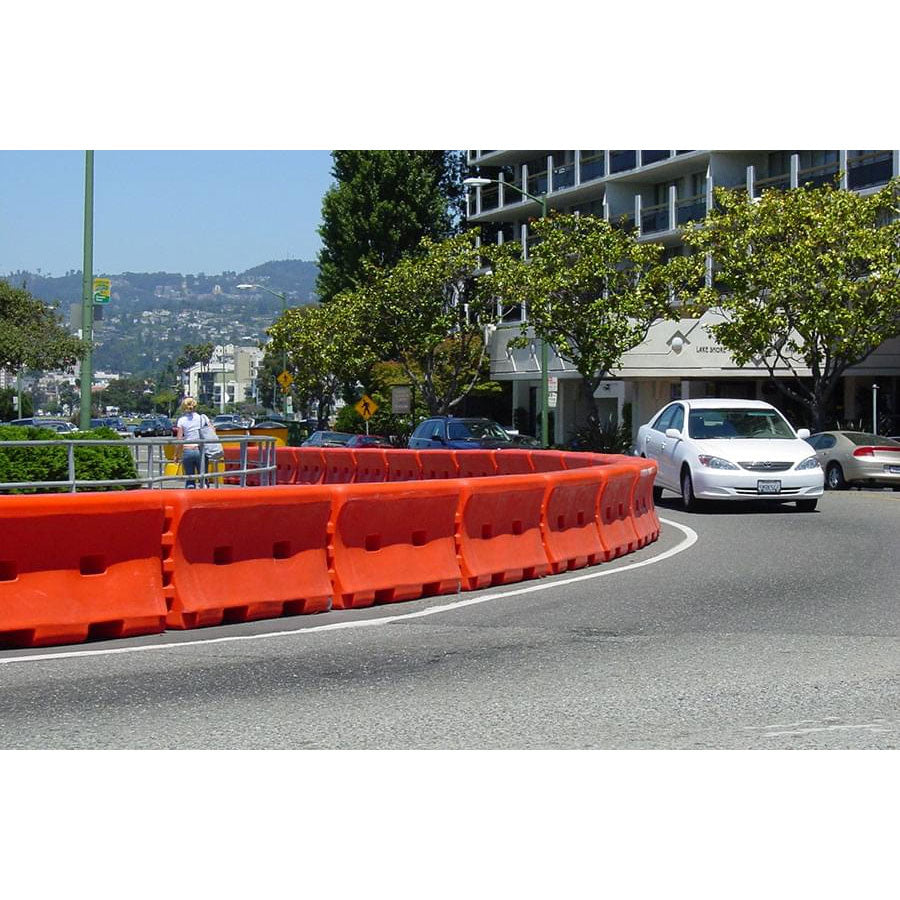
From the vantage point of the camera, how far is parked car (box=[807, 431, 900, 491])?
29.7 meters

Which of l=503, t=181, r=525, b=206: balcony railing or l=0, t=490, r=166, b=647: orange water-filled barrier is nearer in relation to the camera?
l=0, t=490, r=166, b=647: orange water-filled barrier

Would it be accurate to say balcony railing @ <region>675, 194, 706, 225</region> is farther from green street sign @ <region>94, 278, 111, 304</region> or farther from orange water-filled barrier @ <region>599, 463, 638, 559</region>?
orange water-filled barrier @ <region>599, 463, 638, 559</region>

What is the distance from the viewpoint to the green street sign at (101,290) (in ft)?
113

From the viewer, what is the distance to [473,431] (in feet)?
122

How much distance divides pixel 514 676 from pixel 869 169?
45.2 metres

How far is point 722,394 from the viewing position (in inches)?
2162

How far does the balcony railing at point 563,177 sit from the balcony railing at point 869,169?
65.2 ft

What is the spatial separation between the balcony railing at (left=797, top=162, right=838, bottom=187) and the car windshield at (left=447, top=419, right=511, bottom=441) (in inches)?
814

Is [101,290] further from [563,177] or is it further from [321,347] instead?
[563,177]

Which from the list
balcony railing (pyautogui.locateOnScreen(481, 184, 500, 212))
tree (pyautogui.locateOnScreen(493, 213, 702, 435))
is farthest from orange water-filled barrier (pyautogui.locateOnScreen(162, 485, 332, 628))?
balcony railing (pyautogui.locateOnScreen(481, 184, 500, 212))

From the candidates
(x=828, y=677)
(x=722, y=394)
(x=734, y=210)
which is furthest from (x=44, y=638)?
(x=722, y=394)

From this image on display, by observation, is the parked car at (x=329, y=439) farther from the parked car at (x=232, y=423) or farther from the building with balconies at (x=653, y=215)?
the building with balconies at (x=653, y=215)
